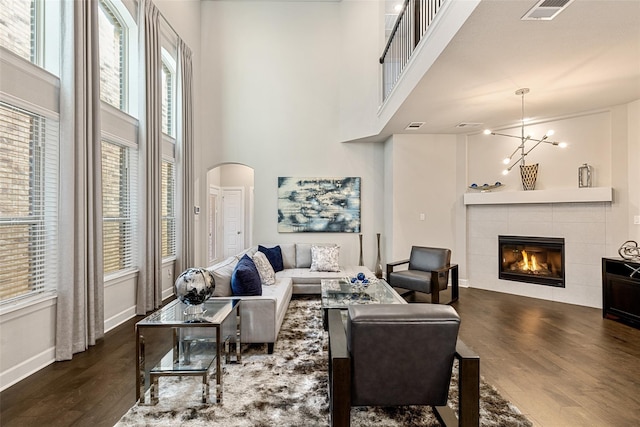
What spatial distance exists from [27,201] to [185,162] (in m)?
2.90

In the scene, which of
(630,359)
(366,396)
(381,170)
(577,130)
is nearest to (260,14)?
(381,170)

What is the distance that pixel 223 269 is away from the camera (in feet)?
10.7

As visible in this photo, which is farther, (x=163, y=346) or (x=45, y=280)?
(x=163, y=346)

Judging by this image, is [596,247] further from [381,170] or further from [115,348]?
[115,348]

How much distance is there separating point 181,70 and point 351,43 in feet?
10.6

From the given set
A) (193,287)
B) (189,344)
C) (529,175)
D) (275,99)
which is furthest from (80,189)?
(529,175)

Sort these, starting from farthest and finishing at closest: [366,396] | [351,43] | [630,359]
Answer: [351,43] < [630,359] < [366,396]

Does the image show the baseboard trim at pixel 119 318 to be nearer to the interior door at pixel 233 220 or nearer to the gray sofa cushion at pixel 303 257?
the gray sofa cushion at pixel 303 257

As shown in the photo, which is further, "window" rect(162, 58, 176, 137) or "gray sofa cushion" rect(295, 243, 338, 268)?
"gray sofa cushion" rect(295, 243, 338, 268)

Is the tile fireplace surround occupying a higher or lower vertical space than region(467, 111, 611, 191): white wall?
lower

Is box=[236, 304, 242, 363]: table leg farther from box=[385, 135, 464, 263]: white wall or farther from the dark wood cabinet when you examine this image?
the dark wood cabinet

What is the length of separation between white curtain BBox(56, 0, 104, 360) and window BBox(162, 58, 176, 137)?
2.17 metres

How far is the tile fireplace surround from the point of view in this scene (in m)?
4.62

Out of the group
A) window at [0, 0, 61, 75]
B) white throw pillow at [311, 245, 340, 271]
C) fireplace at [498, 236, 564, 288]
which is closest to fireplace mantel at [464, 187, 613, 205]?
fireplace at [498, 236, 564, 288]
